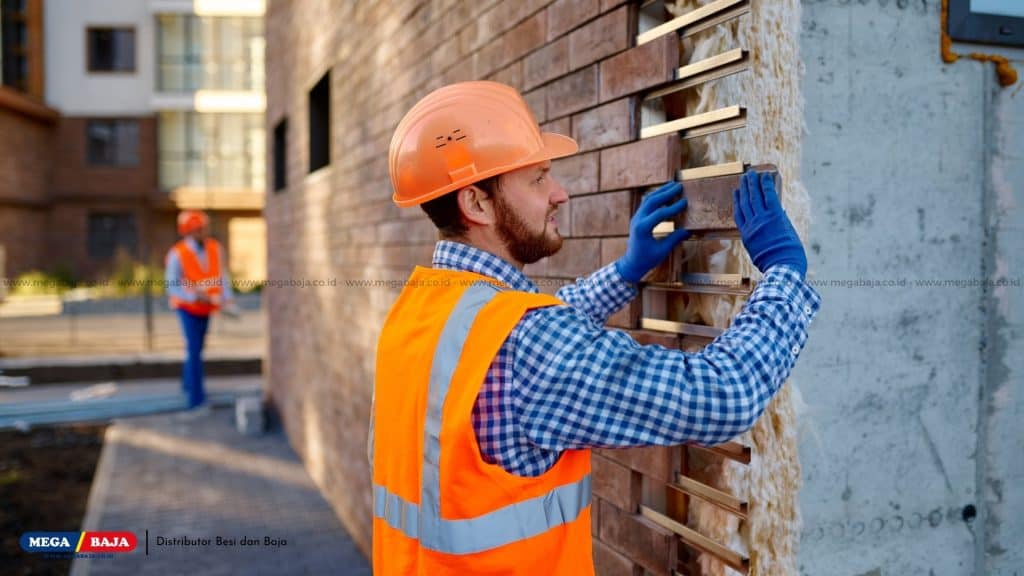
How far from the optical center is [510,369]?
1684mm

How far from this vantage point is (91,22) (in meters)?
30.4

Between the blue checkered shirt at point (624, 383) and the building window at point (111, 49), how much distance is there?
1328 inches

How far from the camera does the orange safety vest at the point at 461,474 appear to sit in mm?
1699

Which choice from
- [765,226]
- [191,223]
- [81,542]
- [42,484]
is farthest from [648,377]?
[191,223]

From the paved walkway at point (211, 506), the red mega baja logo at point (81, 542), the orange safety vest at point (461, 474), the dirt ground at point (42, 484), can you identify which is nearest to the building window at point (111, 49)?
the dirt ground at point (42, 484)

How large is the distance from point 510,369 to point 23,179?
32.1m

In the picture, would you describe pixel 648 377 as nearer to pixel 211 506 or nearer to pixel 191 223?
pixel 211 506

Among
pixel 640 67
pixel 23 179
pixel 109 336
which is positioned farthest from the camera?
pixel 23 179

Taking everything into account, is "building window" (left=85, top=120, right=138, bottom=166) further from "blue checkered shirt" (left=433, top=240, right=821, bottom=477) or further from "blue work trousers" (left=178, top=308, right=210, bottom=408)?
"blue checkered shirt" (left=433, top=240, right=821, bottom=477)

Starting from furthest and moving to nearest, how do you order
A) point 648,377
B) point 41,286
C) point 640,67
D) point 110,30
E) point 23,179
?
point 110,30, point 23,179, point 41,286, point 640,67, point 648,377

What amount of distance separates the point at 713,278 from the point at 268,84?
352 inches

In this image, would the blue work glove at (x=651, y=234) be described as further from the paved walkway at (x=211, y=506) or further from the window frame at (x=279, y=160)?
the window frame at (x=279, y=160)

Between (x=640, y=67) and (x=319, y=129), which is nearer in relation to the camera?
(x=640, y=67)

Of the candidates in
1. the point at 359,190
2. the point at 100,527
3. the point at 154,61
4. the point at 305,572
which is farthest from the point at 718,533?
the point at 154,61
